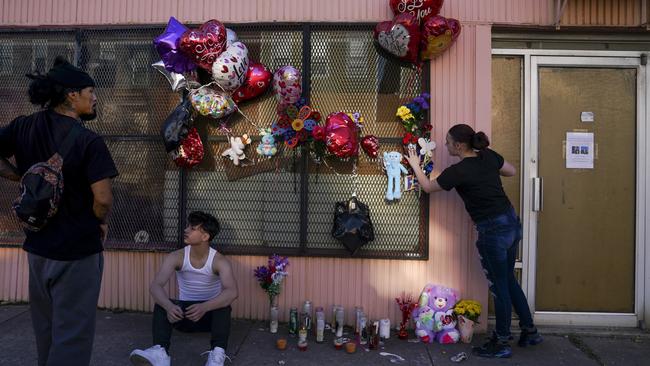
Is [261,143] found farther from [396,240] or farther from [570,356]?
[570,356]

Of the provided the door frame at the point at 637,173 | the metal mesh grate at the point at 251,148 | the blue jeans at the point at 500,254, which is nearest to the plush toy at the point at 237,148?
the metal mesh grate at the point at 251,148

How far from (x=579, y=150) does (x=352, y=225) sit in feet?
7.32

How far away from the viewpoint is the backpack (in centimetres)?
252

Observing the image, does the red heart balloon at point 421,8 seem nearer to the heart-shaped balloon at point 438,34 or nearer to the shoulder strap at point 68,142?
the heart-shaped balloon at point 438,34

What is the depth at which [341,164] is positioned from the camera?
4.61m

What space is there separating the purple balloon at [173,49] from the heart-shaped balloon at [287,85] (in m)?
0.77

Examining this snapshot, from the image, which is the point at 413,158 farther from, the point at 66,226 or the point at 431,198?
the point at 66,226

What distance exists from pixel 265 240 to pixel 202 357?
1206 mm

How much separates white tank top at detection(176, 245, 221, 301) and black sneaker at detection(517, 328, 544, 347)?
100 inches

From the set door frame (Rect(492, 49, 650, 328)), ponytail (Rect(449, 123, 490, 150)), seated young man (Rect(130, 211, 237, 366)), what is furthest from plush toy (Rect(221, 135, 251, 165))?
door frame (Rect(492, 49, 650, 328))

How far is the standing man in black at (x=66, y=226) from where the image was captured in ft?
8.64

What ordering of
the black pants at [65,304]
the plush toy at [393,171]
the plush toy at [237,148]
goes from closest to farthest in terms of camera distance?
the black pants at [65,304], the plush toy at [393,171], the plush toy at [237,148]

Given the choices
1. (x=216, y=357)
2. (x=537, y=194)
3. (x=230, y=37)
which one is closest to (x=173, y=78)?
(x=230, y=37)

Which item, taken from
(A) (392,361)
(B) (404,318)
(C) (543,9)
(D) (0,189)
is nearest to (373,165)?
(B) (404,318)
